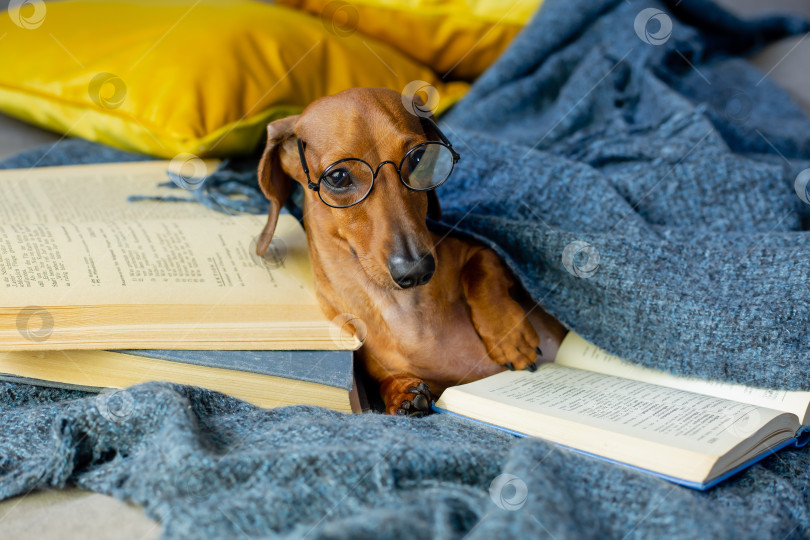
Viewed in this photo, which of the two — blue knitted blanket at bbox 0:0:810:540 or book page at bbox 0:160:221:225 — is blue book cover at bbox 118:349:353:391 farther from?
book page at bbox 0:160:221:225

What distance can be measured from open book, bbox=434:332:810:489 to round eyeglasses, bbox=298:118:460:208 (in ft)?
1.21

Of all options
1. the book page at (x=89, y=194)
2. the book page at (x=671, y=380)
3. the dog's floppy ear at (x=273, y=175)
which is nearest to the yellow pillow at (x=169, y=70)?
the book page at (x=89, y=194)

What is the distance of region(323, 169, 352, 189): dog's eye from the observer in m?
1.15

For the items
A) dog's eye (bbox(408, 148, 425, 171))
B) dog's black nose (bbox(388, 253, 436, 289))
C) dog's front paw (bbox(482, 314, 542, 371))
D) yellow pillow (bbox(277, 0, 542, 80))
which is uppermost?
yellow pillow (bbox(277, 0, 542, 80))

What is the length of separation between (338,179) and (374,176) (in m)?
0.07

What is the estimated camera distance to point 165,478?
2.58ft

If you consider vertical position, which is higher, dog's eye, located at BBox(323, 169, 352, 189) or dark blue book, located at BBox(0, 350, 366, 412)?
dog's eye, located at BBox(323, 169, 352, 189)

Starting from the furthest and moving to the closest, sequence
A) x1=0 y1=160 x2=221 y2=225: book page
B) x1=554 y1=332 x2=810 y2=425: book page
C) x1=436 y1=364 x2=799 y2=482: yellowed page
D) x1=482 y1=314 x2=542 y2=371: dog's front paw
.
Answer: x1=0 y1=160 x2=221 y2=225: book page, x1=482 y1=314 x2=542 y2=371: dog's front paw, x1=554 y1=332 x2=810 y2=425: book page, x1=436 y1=364 x2=799 y2=482: yellowed page

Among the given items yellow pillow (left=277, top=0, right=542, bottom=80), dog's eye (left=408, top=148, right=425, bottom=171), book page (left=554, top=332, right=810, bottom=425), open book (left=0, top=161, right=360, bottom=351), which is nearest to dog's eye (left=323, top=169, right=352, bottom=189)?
dog's eye (left=408, top=148, right=425, bottom=171)

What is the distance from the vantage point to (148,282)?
117cm

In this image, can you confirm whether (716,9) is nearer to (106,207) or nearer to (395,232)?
→ (395,232)

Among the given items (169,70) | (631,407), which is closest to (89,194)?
(169,70)

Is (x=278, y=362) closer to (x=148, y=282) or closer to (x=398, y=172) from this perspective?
(x=148, y=282)

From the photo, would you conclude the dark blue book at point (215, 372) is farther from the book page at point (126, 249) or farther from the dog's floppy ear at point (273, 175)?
the dog's floppy ear at point (273, 175)
